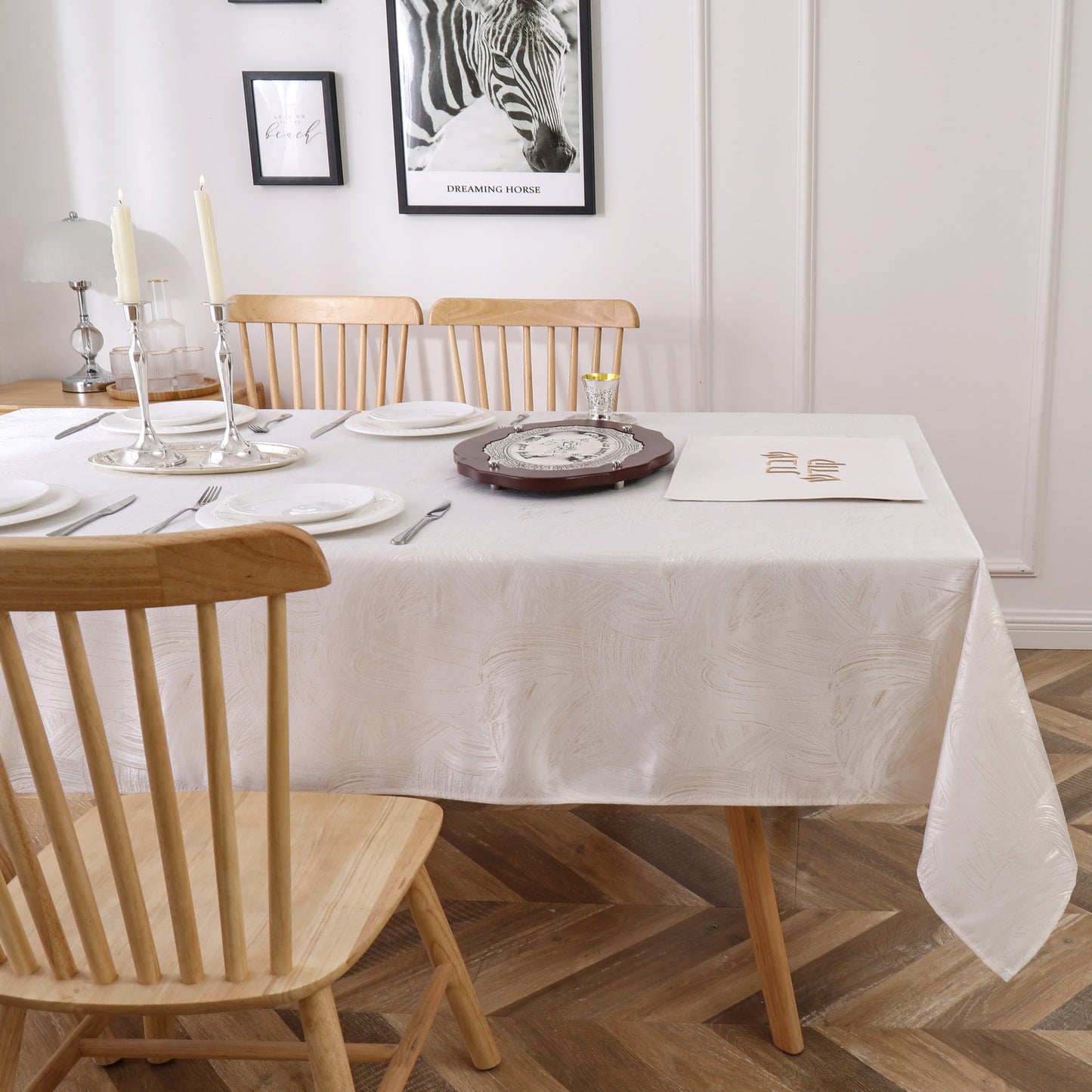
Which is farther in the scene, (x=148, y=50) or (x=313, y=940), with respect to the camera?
(x=148, y=50)

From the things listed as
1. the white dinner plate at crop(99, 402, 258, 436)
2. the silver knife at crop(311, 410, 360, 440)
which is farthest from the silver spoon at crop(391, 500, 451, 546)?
the white dinner plate at crop(99, 402, 258, 436)

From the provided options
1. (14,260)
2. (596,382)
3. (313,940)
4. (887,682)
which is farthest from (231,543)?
(14,260)

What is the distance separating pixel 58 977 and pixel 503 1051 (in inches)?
27.1

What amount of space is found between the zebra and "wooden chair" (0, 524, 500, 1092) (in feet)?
6.16

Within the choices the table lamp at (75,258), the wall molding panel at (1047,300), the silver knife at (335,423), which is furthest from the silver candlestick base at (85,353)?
the wall molding panel at (1047,300)

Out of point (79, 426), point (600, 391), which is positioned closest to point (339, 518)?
point (600, 391)

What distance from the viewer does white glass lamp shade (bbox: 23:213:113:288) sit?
8.31 ft

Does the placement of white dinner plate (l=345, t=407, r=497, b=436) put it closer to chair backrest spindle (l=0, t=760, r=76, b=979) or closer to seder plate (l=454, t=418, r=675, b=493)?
seder plate (l=454, t=418, r=675, b=493)

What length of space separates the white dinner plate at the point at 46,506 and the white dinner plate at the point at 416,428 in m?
0.46

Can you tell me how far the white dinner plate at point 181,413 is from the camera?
177cm

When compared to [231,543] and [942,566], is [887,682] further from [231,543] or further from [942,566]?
[231,543]

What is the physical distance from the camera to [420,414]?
1.77 m

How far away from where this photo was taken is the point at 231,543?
743mm

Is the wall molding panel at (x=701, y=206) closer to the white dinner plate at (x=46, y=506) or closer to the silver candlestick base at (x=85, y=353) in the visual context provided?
the silver candlestick base at (x=85, y=353)
